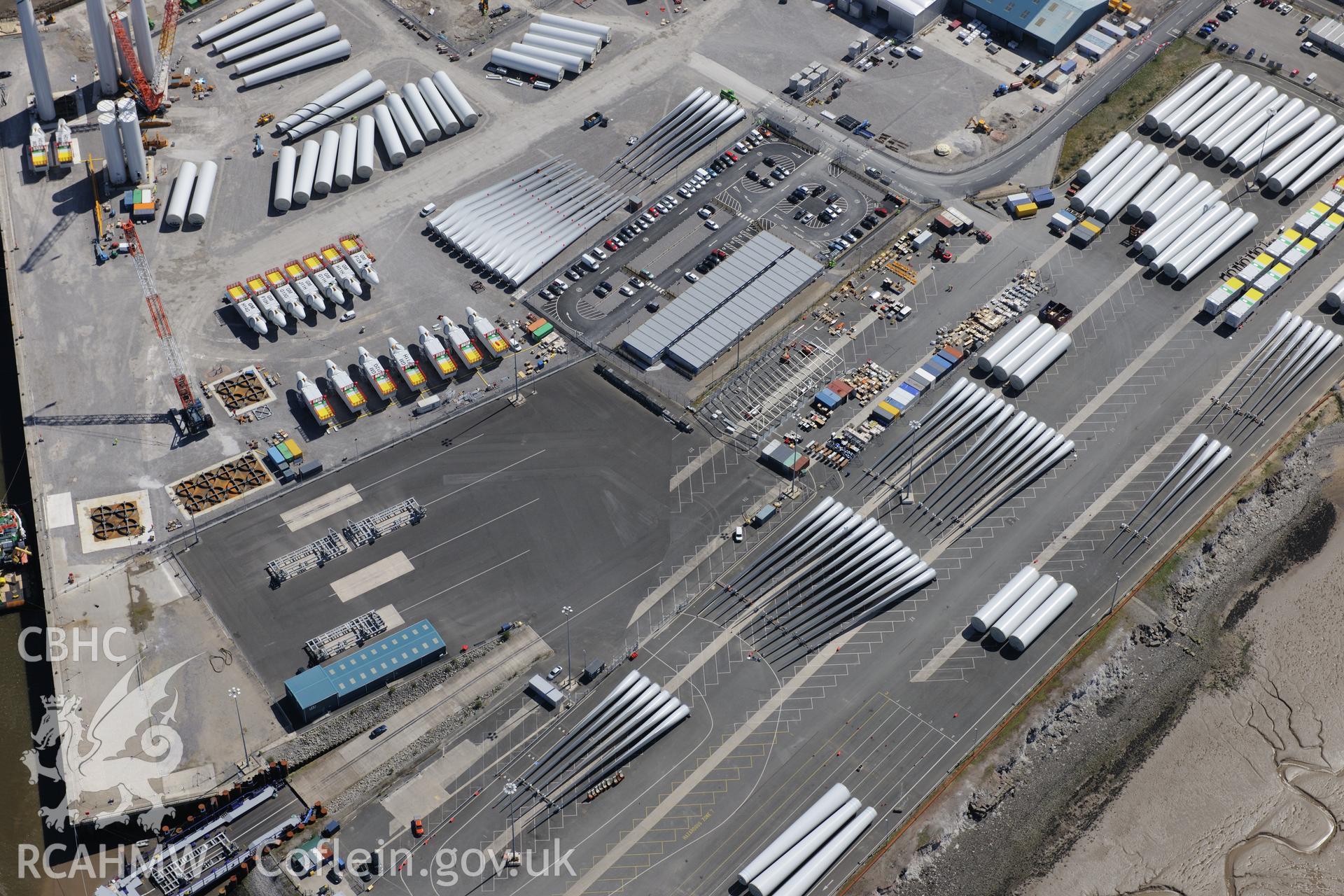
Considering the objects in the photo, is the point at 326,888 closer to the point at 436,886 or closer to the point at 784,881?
the point at 436,886

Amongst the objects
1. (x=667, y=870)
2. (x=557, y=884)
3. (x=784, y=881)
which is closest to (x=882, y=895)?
(x=784, y=881)

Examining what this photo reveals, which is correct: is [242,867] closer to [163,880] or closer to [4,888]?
[163,880]

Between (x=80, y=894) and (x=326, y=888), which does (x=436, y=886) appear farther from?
(x=80, y=894)

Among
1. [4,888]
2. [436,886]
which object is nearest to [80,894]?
[4,888]

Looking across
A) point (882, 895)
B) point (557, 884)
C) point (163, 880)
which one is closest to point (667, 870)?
point (557, 884)

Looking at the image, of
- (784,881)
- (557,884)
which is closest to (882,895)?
(784,881)

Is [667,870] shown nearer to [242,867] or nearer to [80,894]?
[242,867]
